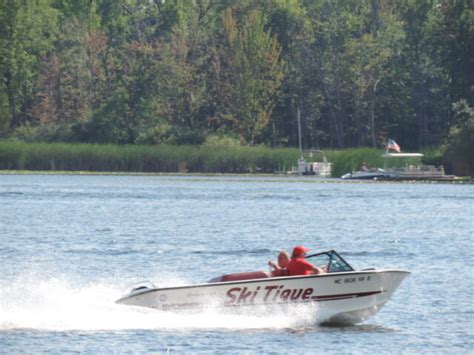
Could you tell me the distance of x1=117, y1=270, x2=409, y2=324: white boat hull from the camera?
91.2 ft

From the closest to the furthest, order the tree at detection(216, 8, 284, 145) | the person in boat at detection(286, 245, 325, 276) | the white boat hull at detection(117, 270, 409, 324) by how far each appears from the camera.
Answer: the white boat hull at detection(117, 270, 409, 324), the person in boat at detection(286, 245, 325, 276), the tree at detection(216, 8, 284, 145)

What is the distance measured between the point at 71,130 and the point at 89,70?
10.9 meters

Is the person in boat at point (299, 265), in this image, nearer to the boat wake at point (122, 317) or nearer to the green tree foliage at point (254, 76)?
the boat wake at point (122, 317)

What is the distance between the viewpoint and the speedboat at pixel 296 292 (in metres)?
27.8

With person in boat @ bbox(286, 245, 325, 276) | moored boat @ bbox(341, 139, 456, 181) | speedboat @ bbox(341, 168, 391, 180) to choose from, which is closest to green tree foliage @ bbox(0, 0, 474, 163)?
moored boat @ bbox(341, 139, 456, 181)

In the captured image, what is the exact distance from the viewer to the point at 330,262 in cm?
2892

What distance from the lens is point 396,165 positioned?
117 meters

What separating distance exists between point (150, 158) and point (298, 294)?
8851 cm

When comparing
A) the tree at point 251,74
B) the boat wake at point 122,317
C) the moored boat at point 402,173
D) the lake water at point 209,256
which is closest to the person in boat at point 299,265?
the boat wake at point 122,317

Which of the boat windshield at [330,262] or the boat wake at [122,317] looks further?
the boat windshield at [330,262]

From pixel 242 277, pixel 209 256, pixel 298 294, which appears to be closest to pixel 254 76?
pixel 209 256

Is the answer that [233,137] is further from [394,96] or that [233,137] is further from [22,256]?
[22,256]

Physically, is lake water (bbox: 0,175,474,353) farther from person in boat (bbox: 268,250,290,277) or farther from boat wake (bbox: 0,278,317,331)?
person in boat (bbox: 268,250,290,277)

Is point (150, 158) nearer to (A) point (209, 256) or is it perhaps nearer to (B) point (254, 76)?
(B) point (254, 76)
